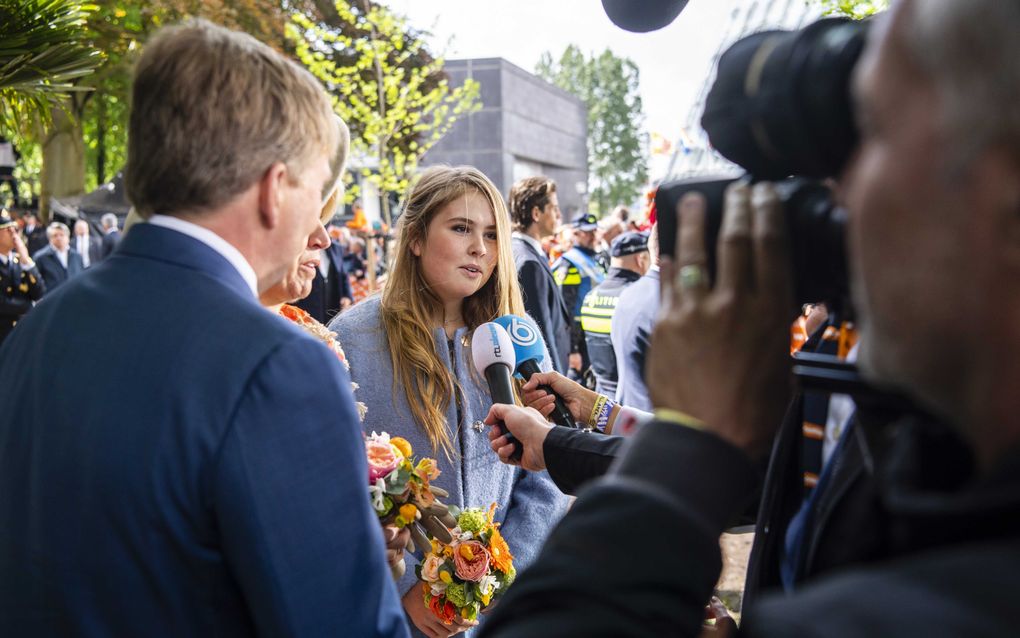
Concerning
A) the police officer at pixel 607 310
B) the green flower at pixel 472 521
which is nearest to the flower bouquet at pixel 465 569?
the green flower at pixel 472 521

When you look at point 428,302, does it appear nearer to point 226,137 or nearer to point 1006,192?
point 226,137

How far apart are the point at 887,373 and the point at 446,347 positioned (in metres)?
2.27

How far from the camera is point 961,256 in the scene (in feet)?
2.15

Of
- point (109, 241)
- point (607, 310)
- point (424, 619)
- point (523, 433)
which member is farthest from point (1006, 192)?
point (109, 241)

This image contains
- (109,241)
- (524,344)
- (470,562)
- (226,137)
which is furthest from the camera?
(109,241)

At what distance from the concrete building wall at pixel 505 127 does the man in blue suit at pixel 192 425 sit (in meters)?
34.6

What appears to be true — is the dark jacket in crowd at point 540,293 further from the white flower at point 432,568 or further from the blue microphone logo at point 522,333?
the white flower at point 432,568

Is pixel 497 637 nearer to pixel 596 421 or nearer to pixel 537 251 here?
pixel 596 421

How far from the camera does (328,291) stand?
866 centimetres

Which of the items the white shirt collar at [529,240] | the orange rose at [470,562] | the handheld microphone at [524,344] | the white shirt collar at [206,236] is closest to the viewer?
the white shirt collar at [206,236]

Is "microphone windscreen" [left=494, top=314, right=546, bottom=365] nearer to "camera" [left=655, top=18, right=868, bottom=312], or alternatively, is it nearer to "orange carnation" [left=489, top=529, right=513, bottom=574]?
"orange carnation" [left=489, top=529, right=513, bottom=574]

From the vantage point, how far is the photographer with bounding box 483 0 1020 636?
25.1 inches

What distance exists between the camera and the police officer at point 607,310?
6000mm

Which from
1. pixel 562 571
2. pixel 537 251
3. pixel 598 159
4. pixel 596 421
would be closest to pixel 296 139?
pixel 562 571
